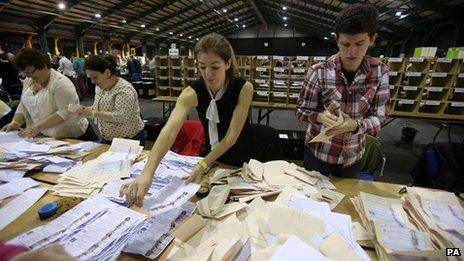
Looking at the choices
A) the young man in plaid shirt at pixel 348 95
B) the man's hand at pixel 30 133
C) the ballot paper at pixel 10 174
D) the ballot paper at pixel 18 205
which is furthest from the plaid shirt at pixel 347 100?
the man's hand at pixel 30 133

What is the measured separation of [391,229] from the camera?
Result: 950mm

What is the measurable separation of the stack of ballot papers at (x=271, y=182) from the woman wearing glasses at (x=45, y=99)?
1492 mm

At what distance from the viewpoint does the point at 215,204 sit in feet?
3.54

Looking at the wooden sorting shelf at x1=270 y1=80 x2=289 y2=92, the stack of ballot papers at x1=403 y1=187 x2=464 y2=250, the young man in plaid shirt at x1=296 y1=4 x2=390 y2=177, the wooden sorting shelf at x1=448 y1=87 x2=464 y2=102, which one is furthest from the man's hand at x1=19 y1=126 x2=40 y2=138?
the wooden sorting shelf at x1=448 y1=87 x2=464 y2=102

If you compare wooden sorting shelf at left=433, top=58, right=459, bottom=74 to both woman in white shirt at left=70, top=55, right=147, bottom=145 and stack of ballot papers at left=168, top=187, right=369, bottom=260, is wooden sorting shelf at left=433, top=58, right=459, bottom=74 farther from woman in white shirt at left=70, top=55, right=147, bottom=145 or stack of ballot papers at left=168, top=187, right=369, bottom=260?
woman in white shirt at left=70, top=55, right=147, bottom=145

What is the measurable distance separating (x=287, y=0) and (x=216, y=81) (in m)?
13.5

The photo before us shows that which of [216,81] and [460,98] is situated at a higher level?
[216,81]

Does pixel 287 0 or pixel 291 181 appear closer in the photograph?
pixel 291 181

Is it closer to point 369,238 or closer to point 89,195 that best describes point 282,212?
point 369,238

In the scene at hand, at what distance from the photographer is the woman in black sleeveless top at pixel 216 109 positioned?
1.35m

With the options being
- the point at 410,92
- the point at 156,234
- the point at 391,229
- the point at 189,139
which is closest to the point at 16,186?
the point at 156,234

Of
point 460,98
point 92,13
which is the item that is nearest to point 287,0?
point 92,13

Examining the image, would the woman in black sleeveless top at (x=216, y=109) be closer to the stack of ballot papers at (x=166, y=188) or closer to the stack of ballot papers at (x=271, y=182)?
the stack of ballot papers at (x=166, y=188)

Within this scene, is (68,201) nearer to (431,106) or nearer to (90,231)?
(90,231)
